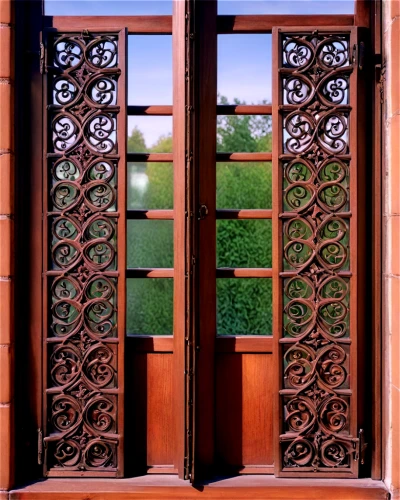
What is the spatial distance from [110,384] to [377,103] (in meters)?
1.49

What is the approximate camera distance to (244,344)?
6.45 feet

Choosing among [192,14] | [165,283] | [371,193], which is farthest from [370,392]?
[192,14]

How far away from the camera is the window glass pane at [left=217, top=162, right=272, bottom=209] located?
1.99m

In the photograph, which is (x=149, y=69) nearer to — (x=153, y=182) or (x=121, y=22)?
(x=121, y=22)

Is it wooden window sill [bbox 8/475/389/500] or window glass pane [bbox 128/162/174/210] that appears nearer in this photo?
wooden window sill [bbox 8/475/389/500]

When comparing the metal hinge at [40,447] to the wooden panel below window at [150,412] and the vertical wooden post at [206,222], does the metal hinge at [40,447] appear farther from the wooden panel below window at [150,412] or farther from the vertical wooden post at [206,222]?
the vertical wooden post at [206,222]

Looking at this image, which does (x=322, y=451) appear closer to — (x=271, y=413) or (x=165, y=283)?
(x=271, y=413)

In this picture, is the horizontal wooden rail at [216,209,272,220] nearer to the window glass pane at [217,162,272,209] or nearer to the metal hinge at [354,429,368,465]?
the window glass pane at [217,162,272,209]

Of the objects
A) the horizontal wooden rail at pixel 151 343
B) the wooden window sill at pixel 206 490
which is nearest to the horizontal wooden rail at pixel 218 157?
the horizontal wooden rail at pixel 151 343

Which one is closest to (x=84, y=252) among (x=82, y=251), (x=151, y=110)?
(x=82, y=251)

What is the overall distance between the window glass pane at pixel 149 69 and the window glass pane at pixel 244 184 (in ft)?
1.23

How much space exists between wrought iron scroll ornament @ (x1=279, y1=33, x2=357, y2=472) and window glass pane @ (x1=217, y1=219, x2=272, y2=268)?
0.09 meters

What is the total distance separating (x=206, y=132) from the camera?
6.45 feet

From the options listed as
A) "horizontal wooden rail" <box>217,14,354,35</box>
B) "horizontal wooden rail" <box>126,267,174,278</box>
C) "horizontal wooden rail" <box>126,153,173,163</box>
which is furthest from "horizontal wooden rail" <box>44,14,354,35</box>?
"horizontal wooden rail" <box>126,267,174,278</box>
